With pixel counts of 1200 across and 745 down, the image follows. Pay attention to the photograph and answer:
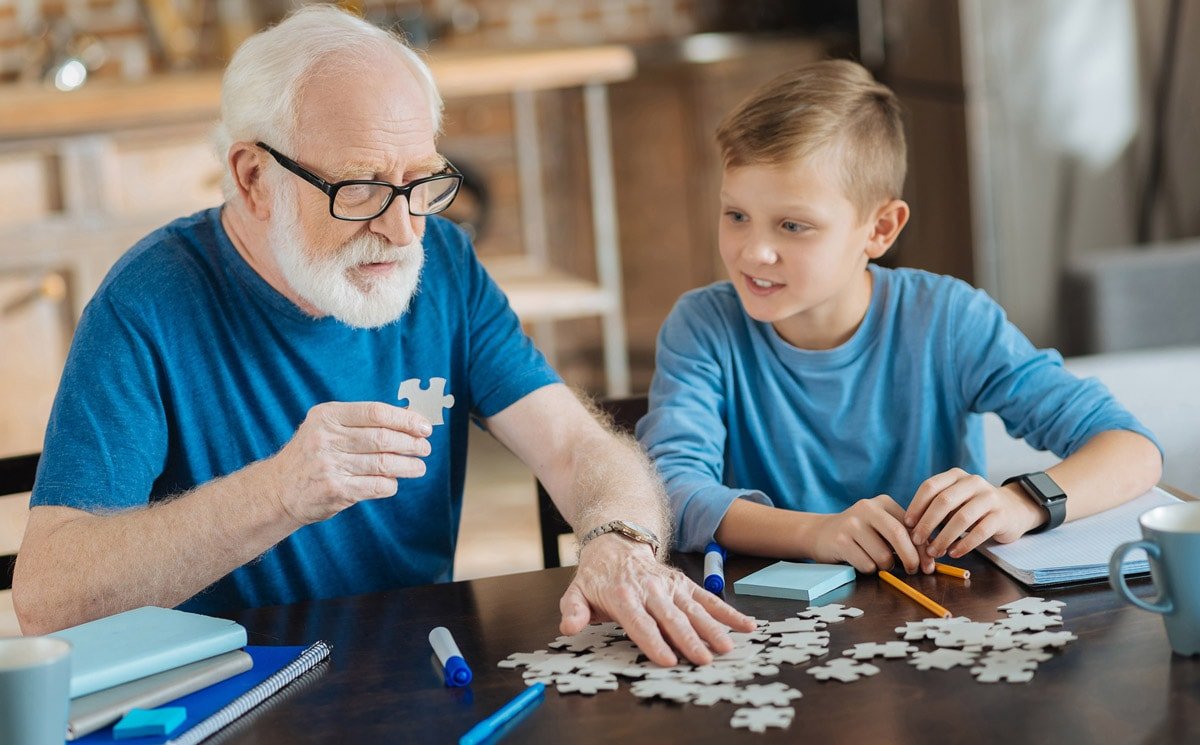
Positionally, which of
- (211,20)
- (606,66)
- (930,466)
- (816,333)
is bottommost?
(930,466)

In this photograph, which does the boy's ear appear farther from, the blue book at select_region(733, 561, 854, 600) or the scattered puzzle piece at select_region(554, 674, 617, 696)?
the scattered puzzle piece at select_region(554, 674, 617, 696)

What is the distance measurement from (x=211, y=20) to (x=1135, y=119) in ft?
10.9

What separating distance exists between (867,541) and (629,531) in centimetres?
24

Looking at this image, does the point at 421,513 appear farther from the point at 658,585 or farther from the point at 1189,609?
the point at 1189,609

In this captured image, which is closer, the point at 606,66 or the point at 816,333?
the point at 816,333

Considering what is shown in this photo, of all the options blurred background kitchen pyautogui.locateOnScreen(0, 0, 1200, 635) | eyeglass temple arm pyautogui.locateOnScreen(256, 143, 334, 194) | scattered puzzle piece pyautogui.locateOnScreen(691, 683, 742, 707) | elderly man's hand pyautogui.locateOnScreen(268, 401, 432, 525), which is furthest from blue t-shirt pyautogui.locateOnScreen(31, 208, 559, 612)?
blurred background kitchen pyautogui.locateOnScreen(0, 0, 1200, 635)

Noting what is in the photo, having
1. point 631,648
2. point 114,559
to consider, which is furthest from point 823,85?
point 114,559

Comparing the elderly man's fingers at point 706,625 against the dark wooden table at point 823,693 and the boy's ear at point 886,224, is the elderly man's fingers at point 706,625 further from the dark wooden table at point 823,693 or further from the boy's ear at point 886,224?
the boy's ear at point 886,224

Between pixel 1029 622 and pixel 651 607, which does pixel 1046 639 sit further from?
pixel 651 607

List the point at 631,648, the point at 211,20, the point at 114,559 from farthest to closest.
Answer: the point at 211,20
the point at 114,559
the point at 631,648

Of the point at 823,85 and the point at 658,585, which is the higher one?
the point at 823,85

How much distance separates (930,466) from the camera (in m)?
1.76

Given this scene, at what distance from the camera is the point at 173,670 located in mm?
1076

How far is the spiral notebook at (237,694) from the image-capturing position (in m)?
0.98
